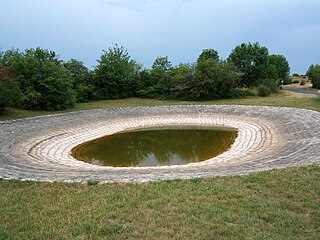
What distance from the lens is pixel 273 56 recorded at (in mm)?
52094

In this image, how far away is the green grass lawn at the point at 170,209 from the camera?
4789 millimetres

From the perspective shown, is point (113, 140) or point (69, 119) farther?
point (69, 119)

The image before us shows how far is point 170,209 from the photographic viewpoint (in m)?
5.61

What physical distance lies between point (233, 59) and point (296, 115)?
22147 mm

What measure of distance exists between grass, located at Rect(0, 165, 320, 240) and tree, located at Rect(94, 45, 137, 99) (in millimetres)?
24178

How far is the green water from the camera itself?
13.4 metres

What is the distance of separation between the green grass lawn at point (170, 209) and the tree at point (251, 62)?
33.2 meters

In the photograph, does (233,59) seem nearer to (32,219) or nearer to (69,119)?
(69,119)

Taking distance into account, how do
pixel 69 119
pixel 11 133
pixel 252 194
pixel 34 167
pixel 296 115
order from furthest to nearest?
1. pixel 69 119
2. pixel 296 115
3. pixel 11 133
4. pixel 34 167
5. pixel 252 194

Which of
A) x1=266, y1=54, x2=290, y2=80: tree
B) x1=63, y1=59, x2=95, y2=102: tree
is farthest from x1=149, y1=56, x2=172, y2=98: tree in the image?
x1=266, y1=54, x2=290, y2=80: tree

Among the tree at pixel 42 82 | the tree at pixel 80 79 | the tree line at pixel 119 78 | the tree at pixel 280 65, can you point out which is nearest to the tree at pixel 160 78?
the tree line at pixel 119 78

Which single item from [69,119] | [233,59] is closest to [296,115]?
[69,119]

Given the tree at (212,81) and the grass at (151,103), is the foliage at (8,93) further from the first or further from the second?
the tree at (212,81)

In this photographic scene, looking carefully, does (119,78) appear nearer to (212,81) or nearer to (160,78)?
(160,78)
